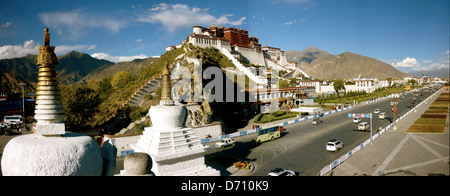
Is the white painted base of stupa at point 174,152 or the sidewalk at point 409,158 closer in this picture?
the sidewalk at point 409,158

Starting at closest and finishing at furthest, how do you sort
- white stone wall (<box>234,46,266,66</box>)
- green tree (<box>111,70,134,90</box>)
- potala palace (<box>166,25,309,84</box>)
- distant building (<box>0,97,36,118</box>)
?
distant building (<box>0,97,36,118</box>)
green tree (<box>111,70,134,90</box>)
potala palace (<box>166,25,309,84</box>)
white stone wall (<box>234,46,266,66</box>)

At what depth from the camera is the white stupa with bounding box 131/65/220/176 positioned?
10.8 m

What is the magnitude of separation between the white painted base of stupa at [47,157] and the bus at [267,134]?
2027 cm

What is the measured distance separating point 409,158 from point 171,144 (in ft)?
28.4

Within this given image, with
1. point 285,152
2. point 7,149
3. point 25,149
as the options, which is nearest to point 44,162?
point 25,149

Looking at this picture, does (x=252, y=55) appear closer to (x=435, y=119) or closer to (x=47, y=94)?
(x=435, y=119)

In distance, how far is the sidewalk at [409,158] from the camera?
5250 mm

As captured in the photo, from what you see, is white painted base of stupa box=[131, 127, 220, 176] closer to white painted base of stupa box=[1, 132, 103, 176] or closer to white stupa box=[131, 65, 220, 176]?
white stupa box=[131, 65, 220, 176]

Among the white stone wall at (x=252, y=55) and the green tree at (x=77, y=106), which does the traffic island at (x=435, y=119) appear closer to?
the green tree at (x=77, y=106)

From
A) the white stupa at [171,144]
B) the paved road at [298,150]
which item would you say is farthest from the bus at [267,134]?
the white stupa at [171,144]

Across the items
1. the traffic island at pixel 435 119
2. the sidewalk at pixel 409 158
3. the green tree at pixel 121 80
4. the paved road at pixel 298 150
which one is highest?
the green tree at pixel 121 80

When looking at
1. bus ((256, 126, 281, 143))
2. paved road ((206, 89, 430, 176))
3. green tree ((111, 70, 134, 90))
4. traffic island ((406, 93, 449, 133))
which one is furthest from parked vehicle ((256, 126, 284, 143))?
green tree ((111, 70, 134, 90))

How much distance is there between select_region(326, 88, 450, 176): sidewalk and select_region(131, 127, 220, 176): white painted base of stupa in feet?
21.9

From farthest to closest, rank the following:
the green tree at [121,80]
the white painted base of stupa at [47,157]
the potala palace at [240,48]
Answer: the potala palace at [240,48]
the green tree at [121,80]
the white painted base of stupa at [47,157]
